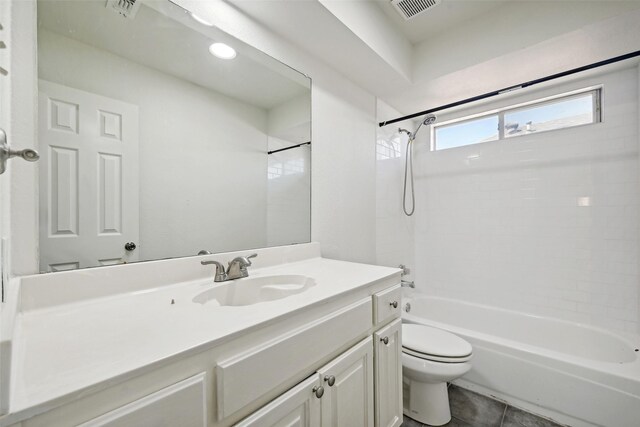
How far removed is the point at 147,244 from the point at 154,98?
0.58 metres

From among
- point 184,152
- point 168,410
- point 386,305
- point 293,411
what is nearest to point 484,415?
point 386,305

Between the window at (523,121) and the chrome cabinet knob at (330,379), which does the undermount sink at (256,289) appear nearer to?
the chrome cabinet knob at (330,379)

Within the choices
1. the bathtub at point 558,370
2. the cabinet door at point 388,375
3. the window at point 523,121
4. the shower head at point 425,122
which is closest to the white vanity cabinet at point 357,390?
the cabinet door at point 388,375

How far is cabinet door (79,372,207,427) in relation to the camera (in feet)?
1.46

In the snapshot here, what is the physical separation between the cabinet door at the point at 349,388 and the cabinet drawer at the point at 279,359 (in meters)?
0.06

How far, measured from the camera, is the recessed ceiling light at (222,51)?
4.10 ft

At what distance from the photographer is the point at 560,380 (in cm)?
148

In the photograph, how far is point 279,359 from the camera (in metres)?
0.70

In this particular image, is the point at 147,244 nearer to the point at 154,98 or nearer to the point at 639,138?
the point at 154,98

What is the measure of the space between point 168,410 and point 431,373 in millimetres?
1398

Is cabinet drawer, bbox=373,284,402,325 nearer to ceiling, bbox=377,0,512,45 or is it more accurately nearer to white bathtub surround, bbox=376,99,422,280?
white bathtub surround, bbox=376,99,422,280

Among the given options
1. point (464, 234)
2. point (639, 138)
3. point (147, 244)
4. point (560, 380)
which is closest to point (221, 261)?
point (147, 244)

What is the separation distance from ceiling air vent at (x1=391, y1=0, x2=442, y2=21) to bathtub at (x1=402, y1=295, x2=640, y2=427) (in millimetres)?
2065

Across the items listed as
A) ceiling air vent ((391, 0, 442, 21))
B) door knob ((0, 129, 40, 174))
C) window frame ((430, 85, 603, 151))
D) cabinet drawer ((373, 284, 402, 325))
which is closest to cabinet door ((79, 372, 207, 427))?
door knob ((0, 129, 40, 174))
